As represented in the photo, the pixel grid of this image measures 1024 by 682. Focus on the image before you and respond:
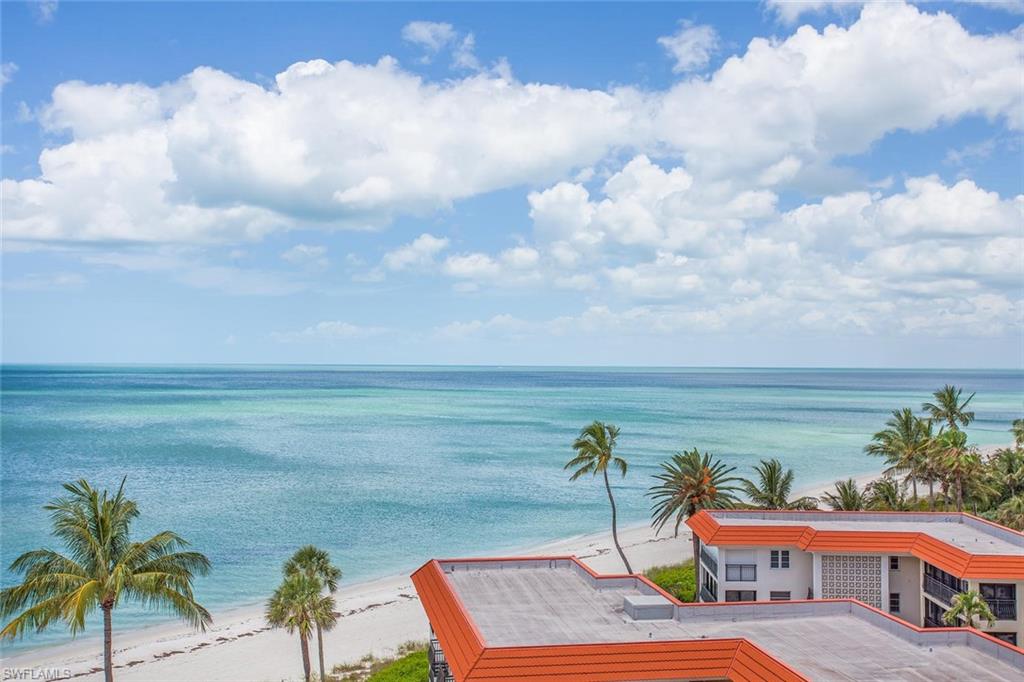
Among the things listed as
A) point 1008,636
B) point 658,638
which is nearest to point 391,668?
point 658,638

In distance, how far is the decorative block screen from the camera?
37906mm

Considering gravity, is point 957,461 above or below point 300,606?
above

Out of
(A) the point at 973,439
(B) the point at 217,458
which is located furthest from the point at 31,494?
(A) the point at 973,439

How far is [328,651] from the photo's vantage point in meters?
47.6

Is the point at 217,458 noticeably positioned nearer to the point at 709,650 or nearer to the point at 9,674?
the point at 9,674

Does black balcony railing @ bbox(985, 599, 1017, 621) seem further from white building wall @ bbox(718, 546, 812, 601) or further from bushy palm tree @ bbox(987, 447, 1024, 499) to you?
bushy palm tree @ bbox(987, 447, 1024, 499)

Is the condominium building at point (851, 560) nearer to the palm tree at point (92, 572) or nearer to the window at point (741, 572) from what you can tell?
the window at point (741, 572)

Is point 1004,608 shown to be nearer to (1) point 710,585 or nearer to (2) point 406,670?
(1) point 710,585

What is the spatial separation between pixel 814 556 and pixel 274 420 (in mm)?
176097

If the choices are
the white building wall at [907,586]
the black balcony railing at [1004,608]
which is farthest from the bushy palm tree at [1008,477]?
the black balcony railing at [1004,608]

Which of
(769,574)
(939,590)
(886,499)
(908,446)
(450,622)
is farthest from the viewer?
(908,446)

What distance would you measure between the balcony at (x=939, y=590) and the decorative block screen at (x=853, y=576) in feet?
6.44

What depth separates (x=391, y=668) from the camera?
139 feet

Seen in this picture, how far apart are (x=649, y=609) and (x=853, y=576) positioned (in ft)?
45.9
